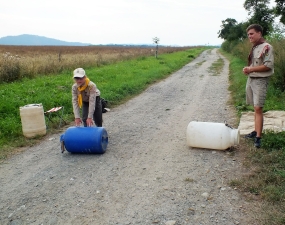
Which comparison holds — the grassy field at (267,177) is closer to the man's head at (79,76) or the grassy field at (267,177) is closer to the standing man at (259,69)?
the standing man at (259,69)

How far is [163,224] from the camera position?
3.23 metres

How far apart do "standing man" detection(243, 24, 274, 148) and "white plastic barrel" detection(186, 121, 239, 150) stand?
0.44 meters

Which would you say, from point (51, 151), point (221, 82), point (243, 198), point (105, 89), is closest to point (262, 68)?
point (243, 198)

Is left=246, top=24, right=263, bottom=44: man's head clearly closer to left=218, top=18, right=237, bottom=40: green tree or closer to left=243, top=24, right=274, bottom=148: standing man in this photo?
left=243, top=24, right=274, bottom=148: standing man

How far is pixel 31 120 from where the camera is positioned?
20.8 ft

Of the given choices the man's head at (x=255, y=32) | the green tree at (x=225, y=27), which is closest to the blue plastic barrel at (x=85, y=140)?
the man's head at (x=255, y=32)

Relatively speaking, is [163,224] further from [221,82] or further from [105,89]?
[221,82]

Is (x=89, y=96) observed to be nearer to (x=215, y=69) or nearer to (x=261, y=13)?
(x=215, y=69)

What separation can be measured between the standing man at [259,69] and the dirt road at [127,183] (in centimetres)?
90

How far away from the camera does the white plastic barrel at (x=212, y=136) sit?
16.7 ft

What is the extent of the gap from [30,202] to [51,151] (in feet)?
6.38

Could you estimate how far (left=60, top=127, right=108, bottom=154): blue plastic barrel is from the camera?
511 centimetres

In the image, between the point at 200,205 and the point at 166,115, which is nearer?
the point at 200,205

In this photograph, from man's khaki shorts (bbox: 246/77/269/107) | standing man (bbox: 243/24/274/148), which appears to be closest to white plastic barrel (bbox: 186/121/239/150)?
standing man (bbox: 243/24/274/148)
